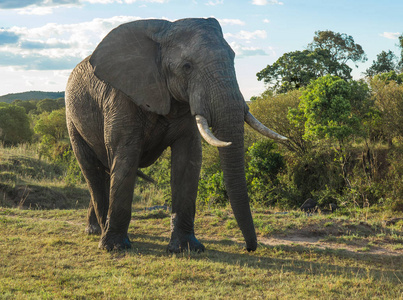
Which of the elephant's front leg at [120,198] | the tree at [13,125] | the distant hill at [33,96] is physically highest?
the distant hill at [33,96]

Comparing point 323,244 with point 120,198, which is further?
point 323,244

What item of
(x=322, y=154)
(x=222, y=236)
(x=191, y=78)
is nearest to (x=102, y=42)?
(x=191, y=78)

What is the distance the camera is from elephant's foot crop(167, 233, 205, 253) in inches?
294

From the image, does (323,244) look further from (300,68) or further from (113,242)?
(300,68)

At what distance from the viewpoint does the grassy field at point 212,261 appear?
5.60 metres

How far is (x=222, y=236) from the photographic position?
8.96 m

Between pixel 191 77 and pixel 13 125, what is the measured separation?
105 feet

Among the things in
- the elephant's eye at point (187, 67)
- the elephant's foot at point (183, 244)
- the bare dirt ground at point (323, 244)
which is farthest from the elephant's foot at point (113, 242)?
the elephant's eye at point (187, 67)

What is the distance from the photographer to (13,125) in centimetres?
3544

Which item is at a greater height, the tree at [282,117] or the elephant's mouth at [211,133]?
the tree at [282,117]

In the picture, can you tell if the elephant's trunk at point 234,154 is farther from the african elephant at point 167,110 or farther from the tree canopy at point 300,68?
the tree canopy at point 300,68

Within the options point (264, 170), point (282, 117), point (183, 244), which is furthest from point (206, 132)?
point (282, 117)

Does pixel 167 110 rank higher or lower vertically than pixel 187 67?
lower

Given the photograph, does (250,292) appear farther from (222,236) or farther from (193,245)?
(222,236)
